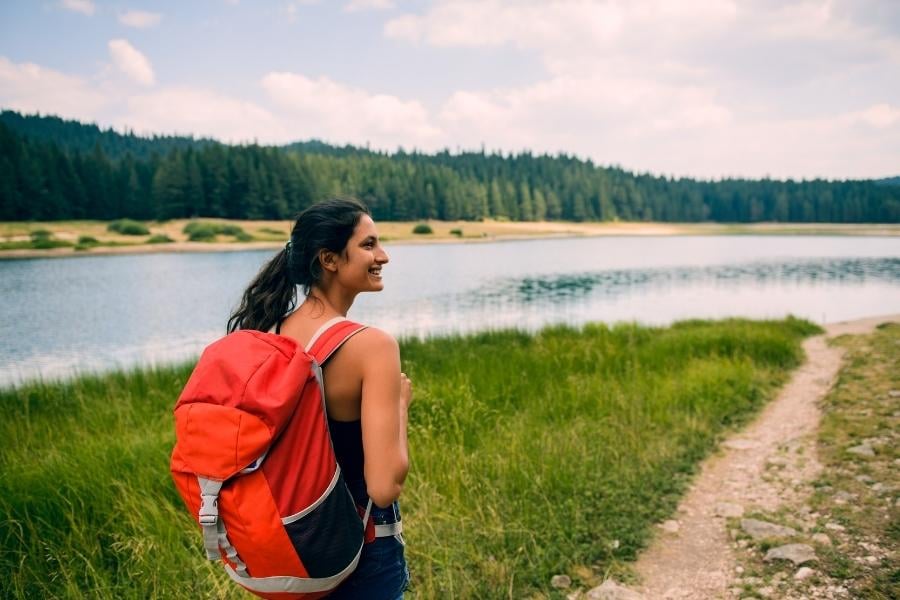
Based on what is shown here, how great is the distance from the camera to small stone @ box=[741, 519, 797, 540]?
13.4ft

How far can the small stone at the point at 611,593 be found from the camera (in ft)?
11.5

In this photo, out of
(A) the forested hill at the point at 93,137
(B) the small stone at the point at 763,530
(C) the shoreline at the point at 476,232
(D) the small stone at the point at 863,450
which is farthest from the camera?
(A) the forested hill at the point at 93,137

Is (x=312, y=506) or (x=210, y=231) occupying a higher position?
(x=210, y=231)

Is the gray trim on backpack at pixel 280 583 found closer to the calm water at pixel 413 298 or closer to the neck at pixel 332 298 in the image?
the neck at pixel 332 298

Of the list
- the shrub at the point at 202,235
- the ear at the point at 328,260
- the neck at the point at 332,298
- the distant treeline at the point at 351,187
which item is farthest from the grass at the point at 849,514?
the shrub at the point at 202,235

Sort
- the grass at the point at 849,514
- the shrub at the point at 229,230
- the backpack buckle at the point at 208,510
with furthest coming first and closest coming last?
the shrub at the point at 229,230, the grass at the point at 849,514, the backpack buckle at the point at 208,510

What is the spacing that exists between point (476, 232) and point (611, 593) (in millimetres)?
87951

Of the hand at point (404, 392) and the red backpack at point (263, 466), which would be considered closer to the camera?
the red backpack at point (263, 466)

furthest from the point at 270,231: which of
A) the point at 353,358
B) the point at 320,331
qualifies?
the point at 353,358

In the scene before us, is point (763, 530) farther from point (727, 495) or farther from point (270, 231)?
point (270, 231)

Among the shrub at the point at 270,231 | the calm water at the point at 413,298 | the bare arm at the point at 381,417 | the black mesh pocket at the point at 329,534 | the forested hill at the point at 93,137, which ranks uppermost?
the forested hill at the point at 93,137

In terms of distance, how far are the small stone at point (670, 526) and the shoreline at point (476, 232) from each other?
50.9 meters

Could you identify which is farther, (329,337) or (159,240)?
(159,240)

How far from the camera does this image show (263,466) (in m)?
1.48
